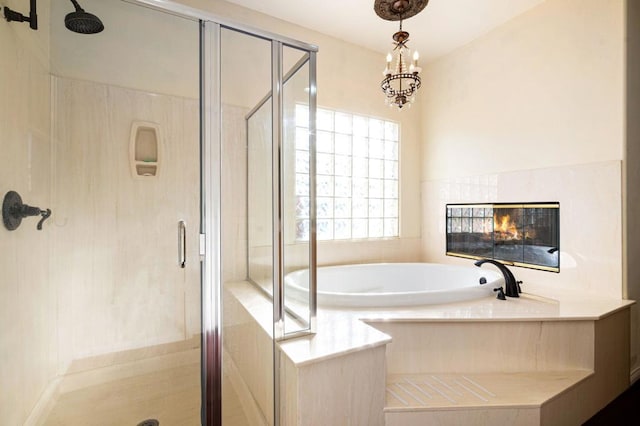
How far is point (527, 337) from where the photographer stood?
1762 millimetres

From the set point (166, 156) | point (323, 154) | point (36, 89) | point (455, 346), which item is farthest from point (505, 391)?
point (36, 89)

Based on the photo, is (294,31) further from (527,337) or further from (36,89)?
(527,337)

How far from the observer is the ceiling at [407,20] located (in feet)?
8.35

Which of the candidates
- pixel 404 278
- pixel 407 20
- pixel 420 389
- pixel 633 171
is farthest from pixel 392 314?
pixel 407 20

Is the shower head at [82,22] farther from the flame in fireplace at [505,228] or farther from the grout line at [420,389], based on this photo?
the flame in fireplace at [505,228]

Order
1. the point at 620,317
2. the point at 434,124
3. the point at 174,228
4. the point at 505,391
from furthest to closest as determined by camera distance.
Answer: the point at 434,124 → the point at 620,317 → the point at 505,391 → the point at 174,228

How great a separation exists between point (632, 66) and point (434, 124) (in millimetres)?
1624

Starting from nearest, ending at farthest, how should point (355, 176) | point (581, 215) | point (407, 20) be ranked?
point (581, 215)
point (407, 20)
point (355, 176)

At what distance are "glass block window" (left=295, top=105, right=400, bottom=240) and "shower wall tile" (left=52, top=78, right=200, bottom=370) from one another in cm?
174

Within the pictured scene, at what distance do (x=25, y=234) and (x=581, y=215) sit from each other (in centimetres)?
332

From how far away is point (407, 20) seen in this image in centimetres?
274

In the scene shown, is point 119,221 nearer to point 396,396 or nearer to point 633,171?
point 396,396

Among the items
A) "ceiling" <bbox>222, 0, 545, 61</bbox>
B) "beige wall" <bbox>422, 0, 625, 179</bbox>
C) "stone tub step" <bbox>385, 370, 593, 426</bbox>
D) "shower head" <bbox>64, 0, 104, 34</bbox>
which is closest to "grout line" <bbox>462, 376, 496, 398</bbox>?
"stone tub step" <bbox>385, 370, 593, 426</bbox>

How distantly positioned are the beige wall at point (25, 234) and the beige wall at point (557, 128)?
3228 millimetres
